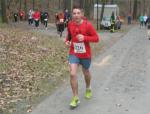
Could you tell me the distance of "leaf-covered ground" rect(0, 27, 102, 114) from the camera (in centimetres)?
938

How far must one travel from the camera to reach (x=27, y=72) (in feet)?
42.4

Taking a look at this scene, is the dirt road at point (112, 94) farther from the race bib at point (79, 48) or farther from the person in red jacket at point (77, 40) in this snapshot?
the race bib at point (79, 48)

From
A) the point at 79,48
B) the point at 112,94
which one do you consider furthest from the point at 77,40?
the point at 112,94

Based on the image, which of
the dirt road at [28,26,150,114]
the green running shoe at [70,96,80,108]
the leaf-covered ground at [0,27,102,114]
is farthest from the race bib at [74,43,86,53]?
the leaf-covered ground at [0,27,102,114]

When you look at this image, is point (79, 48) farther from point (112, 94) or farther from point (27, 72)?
point (27, 72)

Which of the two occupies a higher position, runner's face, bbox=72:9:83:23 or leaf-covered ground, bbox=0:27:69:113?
runner's face, bbox=72:9:83:23

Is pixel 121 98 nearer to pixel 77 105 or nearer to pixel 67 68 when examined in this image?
pixel 77 105

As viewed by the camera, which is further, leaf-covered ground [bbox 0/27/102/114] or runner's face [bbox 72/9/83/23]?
leaf-covered ground [bbox 0/27/102/114]

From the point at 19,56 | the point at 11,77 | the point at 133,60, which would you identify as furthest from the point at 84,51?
the point at 133,60

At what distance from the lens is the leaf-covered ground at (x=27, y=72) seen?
9.38m

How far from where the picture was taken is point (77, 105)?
874 centimetres

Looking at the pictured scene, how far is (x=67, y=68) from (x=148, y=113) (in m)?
6.35

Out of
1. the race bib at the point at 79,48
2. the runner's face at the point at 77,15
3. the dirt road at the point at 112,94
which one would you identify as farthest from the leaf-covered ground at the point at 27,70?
the runner's face at the point at 77,15

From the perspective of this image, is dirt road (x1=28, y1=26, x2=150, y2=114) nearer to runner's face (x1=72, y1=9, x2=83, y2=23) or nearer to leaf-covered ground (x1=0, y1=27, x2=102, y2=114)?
leaf-covered ground (x1=0, y1=27, x2=102, y2=114)
